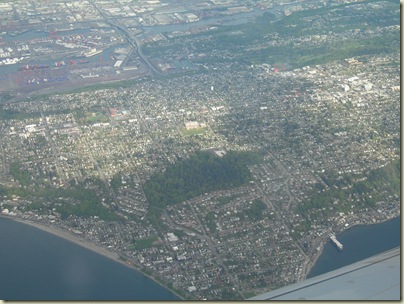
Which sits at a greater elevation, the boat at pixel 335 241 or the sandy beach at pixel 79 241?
the sandy beach at pixel 79 241

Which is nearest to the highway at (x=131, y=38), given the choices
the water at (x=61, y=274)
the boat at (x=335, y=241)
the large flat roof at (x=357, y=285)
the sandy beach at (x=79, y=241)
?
the sandy beach at (x=79, y=241)

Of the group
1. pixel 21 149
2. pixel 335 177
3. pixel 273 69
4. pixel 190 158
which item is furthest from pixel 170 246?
pixel 273 69

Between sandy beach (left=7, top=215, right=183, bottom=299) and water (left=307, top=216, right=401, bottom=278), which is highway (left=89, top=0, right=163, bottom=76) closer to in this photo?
sandy beach (left=7, top=215, right=183, bottom=299)

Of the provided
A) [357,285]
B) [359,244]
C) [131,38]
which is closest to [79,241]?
[359,244]

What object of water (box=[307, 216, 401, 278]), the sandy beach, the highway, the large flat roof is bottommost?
the highway

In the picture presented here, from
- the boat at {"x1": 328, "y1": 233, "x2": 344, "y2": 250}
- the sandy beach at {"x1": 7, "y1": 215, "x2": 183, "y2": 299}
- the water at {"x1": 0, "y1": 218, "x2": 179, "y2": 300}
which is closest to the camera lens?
the water at {"x1": 0, "y1": 218, "x2": 179, "y2": 300}

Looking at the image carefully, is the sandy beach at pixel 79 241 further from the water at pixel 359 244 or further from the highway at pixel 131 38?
the highway at pixel 131 38

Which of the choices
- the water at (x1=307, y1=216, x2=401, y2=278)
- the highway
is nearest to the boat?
the water at (x1=307, y1=216, x2=401, y2=278)
